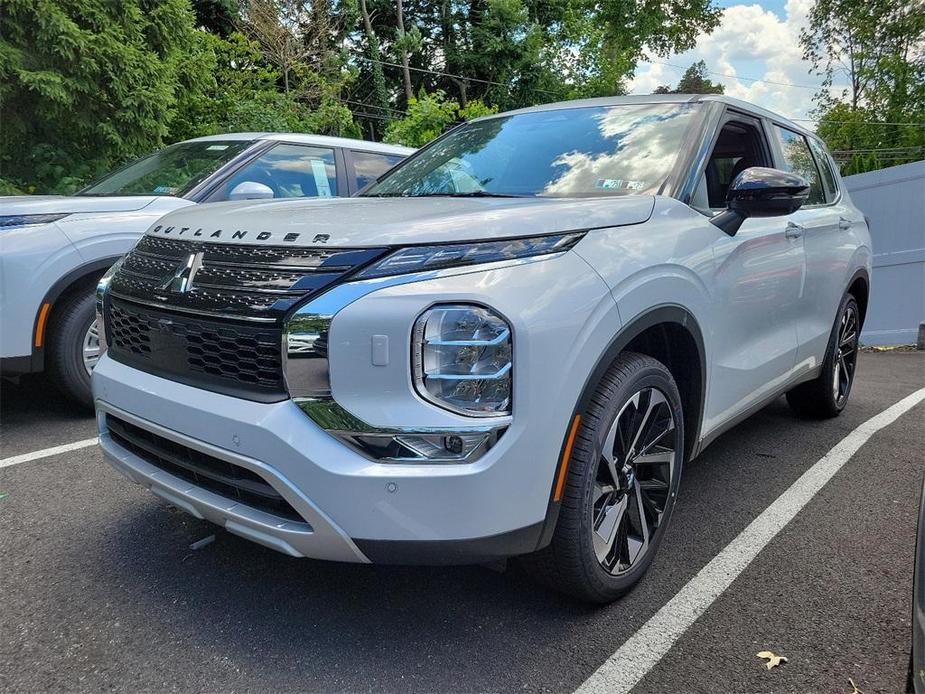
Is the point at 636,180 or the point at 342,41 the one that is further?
the point at 342,41

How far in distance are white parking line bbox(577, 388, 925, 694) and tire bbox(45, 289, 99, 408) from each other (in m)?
3.32

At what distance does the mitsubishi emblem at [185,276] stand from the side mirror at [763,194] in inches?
75.3

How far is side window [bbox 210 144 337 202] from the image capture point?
4.80 metres

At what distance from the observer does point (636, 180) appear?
276 centimetres

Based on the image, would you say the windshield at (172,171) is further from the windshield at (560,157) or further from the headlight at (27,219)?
the windshield at (560,157)

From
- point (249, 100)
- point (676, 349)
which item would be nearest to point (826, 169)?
point (676, 349)

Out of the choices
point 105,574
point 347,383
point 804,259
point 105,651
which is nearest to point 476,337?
point 347,383

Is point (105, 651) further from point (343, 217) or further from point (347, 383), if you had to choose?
point (343, 217)

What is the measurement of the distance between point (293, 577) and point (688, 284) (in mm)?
1750

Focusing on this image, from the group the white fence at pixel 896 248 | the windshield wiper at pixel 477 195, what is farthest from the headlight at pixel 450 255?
the white fence at pixel 896 248

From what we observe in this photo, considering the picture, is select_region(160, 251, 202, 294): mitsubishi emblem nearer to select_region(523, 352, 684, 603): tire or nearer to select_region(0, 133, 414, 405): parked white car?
select_region(523, 352, 684, 603): tire

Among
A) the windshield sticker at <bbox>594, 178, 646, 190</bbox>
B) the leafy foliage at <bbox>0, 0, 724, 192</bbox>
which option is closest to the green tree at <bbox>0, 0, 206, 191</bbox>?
the leafy foliage at <bbox>0, 0, 724, 192</bbox>

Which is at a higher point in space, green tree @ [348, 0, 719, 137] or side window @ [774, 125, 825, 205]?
green tree @ [348, 0, 719, 137]

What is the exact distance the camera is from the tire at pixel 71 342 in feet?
13.4
